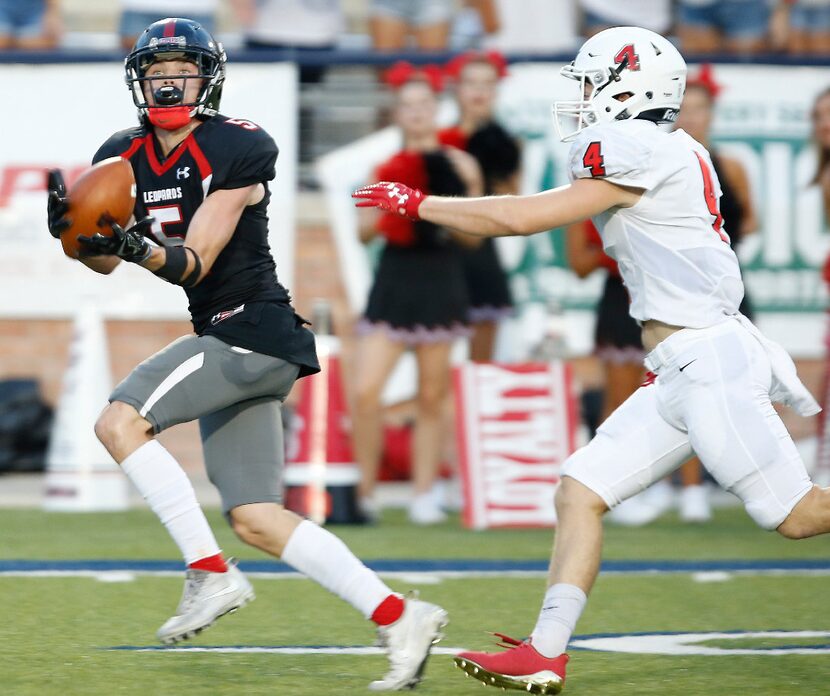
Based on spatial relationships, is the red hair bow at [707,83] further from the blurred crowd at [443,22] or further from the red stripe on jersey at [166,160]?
the red stripe on jersey at [166,160]

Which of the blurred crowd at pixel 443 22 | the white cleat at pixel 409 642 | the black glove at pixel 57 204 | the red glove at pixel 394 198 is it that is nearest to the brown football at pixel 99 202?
the black glove at pixel 57 204

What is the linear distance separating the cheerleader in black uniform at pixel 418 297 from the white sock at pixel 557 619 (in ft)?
11.6

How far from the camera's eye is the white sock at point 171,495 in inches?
160

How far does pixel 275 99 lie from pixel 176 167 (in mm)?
5234

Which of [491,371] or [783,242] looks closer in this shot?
[491,371]

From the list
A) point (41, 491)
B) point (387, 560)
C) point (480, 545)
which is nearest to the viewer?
point (387, 560)

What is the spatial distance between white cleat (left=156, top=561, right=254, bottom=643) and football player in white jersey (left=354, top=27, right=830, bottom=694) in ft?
2.11

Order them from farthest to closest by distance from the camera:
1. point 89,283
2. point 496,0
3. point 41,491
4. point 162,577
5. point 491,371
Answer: point 496,0 < point 89,283 < point 41,491 < point 491,371 < point 162,577

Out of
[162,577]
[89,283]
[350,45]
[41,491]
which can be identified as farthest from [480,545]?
[350,45]

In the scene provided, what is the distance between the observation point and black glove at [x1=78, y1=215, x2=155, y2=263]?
3.76 metres

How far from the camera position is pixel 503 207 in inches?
152

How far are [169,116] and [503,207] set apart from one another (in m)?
0.96

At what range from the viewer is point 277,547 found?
13.4ft

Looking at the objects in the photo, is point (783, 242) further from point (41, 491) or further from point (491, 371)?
point (41, 491)
